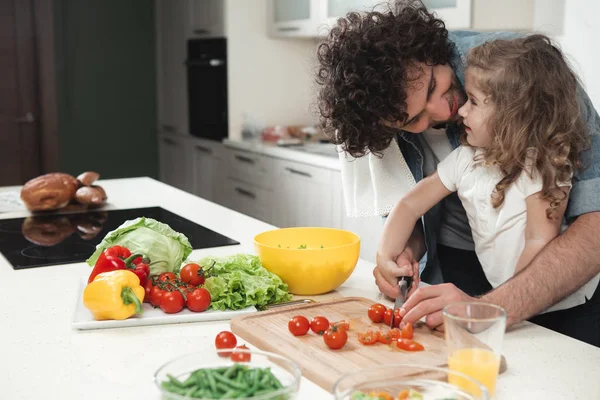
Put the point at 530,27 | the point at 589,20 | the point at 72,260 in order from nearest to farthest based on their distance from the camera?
the point at 72,260 < the point at 589,20 < the point at 530,27

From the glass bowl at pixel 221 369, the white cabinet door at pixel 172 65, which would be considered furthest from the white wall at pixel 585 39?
the white cabinet door at pixel 172 65

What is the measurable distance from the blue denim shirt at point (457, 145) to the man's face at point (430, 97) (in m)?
0.04

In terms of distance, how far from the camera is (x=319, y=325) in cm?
137

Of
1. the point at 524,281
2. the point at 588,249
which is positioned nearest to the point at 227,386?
the point at 524,281

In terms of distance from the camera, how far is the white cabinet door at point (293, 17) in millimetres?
4285

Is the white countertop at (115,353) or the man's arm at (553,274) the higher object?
the man's arm at (553,274)

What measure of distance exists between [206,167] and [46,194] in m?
2.48

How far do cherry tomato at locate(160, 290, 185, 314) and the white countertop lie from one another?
4 centimetres

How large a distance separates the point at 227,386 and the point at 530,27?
265 cm

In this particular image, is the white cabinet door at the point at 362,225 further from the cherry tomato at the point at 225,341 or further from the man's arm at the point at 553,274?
the cherry tomato at the point at 225,341

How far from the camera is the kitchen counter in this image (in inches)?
150

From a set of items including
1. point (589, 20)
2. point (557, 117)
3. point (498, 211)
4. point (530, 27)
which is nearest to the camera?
point (557, 117)

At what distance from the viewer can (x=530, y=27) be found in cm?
323

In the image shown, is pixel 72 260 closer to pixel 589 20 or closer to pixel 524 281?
pixel 524 281
